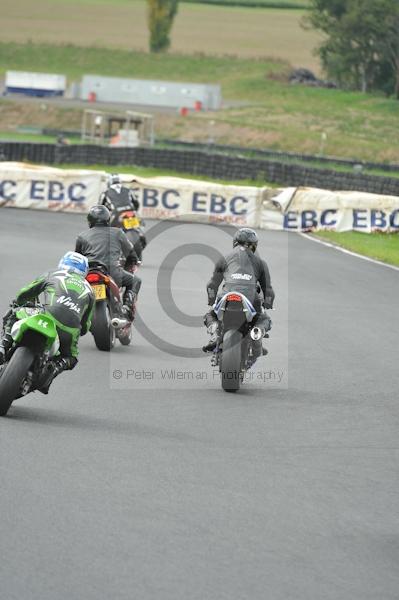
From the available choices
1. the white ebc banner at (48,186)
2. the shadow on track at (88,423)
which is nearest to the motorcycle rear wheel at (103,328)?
the shadow on track at (88,423)

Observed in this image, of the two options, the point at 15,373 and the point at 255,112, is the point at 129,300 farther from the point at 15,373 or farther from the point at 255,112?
the point at 255,112

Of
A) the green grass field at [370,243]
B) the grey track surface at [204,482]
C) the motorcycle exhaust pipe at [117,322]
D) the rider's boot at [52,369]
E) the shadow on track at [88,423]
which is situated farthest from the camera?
the green grass field at [370,243]

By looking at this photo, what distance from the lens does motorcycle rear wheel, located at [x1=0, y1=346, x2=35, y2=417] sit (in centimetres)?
977

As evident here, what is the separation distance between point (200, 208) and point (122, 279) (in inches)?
771

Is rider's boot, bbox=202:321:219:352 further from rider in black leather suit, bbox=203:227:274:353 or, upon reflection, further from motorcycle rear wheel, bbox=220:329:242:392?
motorcycle rear wheel, bbox=220:329:242:392

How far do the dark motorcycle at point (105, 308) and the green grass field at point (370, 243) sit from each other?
13.2 m

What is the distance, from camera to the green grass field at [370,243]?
91.7ft

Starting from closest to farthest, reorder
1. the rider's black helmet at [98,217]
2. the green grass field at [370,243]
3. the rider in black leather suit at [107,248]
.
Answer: the rider in black leather suit at [107,248] → the rider's black helmet at [98,217] → the green grass field at [370,243]

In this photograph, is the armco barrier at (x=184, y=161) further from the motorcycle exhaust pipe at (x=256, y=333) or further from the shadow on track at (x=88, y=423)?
the shadow on track at (x=88, y=423)

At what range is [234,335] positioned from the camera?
1205cm

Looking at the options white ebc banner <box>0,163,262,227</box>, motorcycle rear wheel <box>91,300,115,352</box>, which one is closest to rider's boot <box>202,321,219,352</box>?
motorcycle rear wheel <box>91,300,115,352</box>

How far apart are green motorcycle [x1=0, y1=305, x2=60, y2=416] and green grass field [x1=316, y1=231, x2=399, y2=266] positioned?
17361mm

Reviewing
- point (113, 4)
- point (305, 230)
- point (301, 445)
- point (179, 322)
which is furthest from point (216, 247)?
point (113, 4)

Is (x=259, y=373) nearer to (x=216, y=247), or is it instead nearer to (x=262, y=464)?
(x=262, y=464)
